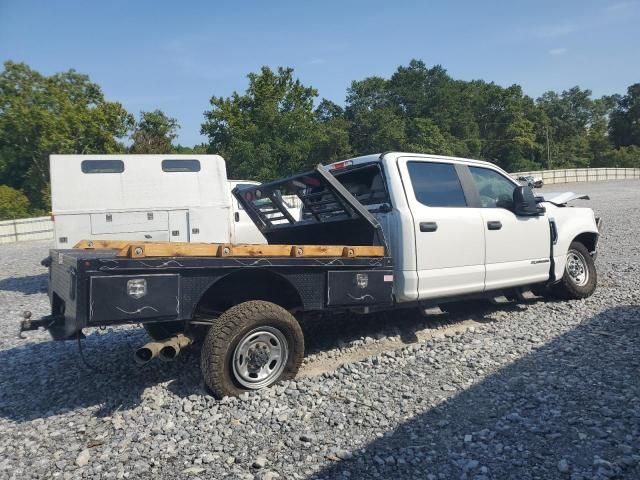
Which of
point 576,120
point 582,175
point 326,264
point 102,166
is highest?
point 576,120

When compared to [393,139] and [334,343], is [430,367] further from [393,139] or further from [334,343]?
[393,139]

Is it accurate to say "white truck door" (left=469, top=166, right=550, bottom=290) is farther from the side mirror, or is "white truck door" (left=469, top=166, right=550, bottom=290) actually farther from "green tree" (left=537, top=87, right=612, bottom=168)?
"green tree" (left=537, top=87, right=612, bottom=168)

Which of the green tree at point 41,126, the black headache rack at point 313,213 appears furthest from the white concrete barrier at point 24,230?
the black headache rack at point 313,213

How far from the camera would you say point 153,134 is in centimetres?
3794

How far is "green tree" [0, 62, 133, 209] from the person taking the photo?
107 ft

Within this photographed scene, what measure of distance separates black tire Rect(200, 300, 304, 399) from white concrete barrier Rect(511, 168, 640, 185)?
3467 centimetres

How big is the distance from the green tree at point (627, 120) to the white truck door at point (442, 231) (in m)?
81.6

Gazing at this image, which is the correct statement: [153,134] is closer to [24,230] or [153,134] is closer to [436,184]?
[24,230]

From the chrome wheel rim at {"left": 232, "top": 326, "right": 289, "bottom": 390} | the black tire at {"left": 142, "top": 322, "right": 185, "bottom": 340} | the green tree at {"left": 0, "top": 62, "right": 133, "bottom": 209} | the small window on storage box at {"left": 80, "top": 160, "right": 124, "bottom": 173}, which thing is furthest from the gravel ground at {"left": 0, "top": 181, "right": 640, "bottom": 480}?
the green tree at {"left": 0, "top": 62, "right": 133, "bottom": 209}

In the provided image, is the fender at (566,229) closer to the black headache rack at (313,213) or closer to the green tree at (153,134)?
the black headache rack at (313,213)

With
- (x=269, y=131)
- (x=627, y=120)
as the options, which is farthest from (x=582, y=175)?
(x=627, y=120)

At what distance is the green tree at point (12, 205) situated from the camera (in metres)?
27.8

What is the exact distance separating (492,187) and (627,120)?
83409 mm

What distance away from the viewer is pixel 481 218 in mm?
5480
